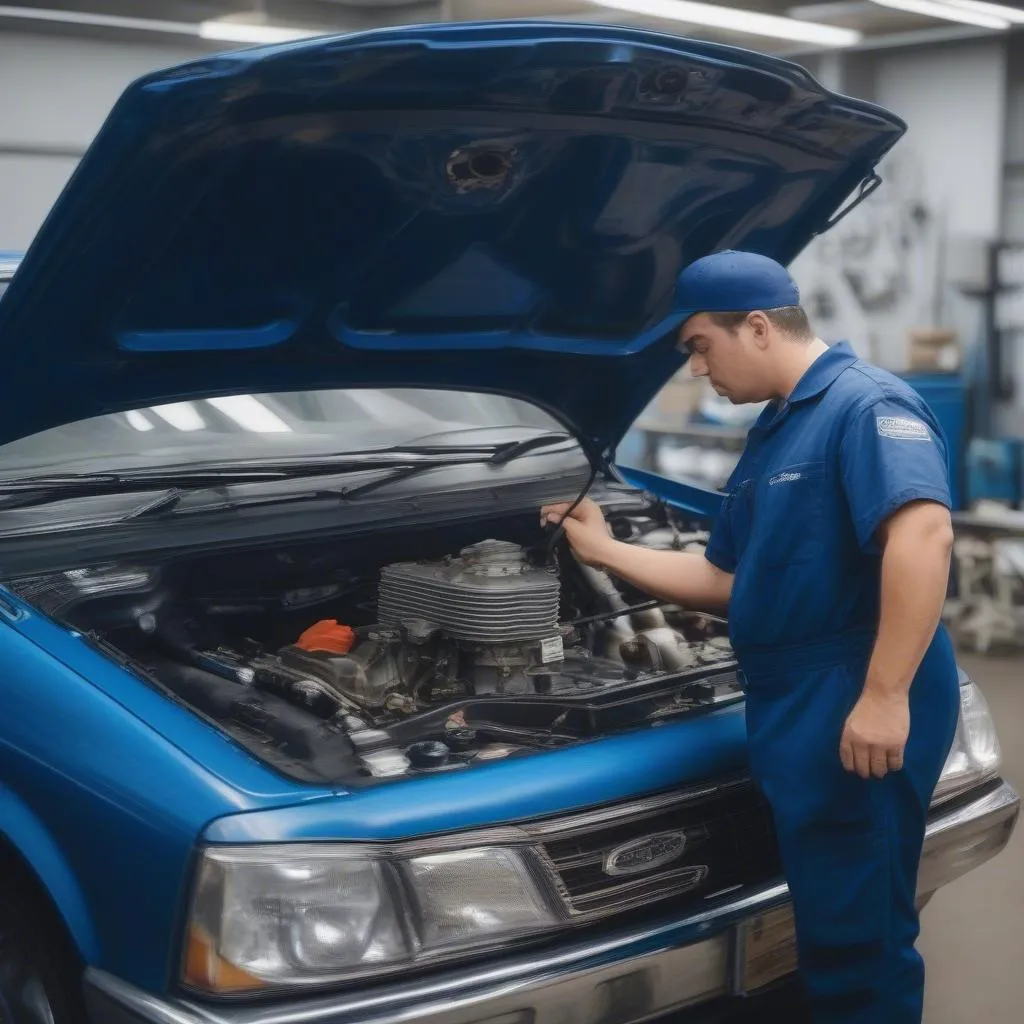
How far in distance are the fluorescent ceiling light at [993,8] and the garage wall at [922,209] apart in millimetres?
1084

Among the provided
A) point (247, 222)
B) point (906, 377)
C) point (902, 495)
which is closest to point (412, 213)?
point (247, 222)

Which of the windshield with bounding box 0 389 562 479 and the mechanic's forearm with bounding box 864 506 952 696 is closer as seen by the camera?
the mechanic's forearm with bounding box 864 506 952 696

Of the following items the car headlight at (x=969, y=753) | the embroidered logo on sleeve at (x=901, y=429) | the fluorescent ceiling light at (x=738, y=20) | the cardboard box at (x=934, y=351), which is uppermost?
the fluorescent ceiling light at (x=738, y=20)

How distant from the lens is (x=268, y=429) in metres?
2.89

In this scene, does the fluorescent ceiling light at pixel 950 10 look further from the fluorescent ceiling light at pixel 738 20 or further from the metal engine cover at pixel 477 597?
the metal engine cover at pixel 477 597

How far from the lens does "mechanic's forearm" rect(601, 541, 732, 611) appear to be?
2.58 m

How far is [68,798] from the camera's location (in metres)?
1.89

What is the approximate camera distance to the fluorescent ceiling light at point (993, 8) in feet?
26.2

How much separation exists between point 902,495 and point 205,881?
45.8 inches

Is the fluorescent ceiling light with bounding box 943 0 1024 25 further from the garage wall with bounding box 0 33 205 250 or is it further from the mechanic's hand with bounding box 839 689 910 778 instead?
the mechanic's hand with bounding box 839 689 910 778

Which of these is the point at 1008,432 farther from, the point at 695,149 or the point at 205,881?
the point at 205,881

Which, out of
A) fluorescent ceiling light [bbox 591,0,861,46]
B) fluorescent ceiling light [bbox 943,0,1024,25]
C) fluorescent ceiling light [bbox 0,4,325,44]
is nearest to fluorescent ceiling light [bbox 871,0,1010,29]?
fluorescent ceiling light [bbox 943,0,1024,25]

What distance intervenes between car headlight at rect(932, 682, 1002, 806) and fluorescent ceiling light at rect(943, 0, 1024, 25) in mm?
6580

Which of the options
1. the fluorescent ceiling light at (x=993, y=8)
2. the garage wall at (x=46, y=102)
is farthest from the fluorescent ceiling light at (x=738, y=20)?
the garage wall at (x=46, y=102)
